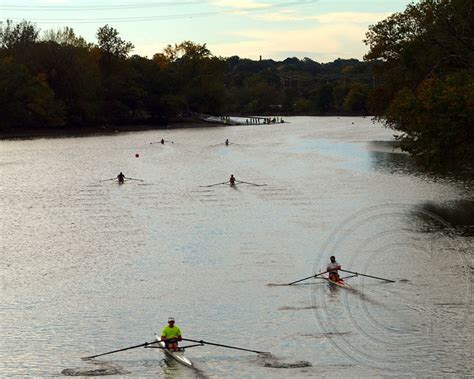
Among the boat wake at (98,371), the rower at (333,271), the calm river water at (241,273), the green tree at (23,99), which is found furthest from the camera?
the green tree at (23,99)

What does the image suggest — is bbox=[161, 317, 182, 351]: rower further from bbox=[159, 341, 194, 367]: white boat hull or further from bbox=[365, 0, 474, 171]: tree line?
bbox=[365, 0, 474, 171]: tree line

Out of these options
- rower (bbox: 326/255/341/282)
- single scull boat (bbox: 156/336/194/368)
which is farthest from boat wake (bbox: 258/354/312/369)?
rower (bbox: 326/255/341/282)

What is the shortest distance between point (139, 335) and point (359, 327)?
1131 centimetres

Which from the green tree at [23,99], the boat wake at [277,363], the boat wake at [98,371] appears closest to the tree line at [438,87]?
the boat wake at [277,363]

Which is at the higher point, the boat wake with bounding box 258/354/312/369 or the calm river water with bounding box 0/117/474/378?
the calm river water with bounding box 0/117/474/378

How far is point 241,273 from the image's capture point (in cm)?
5094

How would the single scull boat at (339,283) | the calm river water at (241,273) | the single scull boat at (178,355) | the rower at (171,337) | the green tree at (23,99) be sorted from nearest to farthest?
the single scull boat at (178,355), the rower at (171,337), the calm river water at (241,273), the single scull boat at (339,283), the green tree at (23,99)

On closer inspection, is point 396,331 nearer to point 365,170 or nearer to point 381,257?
point 381,257

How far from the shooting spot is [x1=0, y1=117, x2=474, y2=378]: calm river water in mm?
36312

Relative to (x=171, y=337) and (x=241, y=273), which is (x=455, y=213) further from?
(x=171, y=337)

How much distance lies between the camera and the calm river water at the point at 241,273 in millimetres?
36312

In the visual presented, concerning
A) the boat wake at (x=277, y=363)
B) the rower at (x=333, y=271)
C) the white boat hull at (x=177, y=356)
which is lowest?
the boat wake at (x=277, y=363)

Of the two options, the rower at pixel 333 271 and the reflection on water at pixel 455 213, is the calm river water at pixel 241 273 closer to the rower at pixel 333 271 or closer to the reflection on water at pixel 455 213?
the reflection on water at pixel 455 213

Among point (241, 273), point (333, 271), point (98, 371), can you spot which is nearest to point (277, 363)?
point (98, 371)
